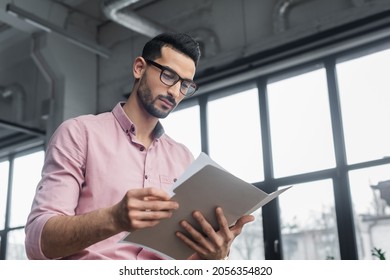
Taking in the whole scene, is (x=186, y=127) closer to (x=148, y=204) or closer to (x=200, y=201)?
(x=200, y=201)

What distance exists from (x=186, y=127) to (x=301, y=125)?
1.22 m

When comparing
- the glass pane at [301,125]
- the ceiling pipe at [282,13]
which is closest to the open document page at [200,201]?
the glass pane at [301,125]

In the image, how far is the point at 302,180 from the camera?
12.1 ft

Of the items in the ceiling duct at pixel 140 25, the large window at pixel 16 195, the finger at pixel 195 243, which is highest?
the ceiling duct at pixel 140 25

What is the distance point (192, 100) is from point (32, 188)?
2.25m

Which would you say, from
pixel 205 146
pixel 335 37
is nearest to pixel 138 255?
pixel 335 37

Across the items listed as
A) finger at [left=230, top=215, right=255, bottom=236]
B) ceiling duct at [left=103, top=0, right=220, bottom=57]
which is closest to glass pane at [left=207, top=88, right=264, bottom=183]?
ceiling duct at [left=103, top=0, right=220, bottom=57]

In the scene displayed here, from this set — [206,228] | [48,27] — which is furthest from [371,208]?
[48,27]

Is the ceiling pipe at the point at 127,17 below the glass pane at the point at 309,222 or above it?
above

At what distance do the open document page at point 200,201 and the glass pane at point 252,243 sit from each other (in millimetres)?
2969

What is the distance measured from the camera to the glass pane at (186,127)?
4.51 metres

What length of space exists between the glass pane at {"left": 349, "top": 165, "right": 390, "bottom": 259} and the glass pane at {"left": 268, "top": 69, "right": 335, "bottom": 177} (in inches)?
10.1

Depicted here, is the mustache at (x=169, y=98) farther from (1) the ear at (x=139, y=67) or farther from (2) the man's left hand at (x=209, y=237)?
(2) the man's left hand at (x=209, y=237)

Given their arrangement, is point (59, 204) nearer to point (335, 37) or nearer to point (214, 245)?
point (214, 245)
